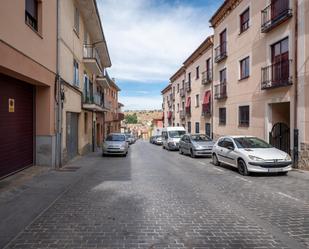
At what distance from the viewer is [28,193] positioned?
7.33 meters

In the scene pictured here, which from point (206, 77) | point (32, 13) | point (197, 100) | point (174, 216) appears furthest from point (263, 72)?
point (197, 100)

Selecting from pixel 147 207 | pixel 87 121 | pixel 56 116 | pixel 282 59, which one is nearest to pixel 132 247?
pixel 147 207

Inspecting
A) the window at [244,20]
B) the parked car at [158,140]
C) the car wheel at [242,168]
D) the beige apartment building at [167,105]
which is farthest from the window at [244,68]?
the beige apartment building at [167,105]

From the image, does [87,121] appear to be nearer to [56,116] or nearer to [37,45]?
[56,116]

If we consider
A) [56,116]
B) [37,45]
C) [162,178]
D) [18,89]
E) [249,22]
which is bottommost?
[162,178]

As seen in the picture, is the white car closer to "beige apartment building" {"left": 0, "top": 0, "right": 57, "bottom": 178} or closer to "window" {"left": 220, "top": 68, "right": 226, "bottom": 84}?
"beige apartment building" {"left": 0, "top": 0, "right": 57, "bottom": 178}

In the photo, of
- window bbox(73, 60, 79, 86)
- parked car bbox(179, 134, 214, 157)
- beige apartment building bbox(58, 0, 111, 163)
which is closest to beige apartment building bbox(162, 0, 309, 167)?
parked car bbox(179, 134, 214, 157)

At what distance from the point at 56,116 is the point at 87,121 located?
8.78m

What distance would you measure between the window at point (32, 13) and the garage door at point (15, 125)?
2.03 metres

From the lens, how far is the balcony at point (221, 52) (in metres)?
19.8

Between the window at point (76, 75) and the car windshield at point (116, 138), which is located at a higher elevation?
the window at point (76, 75)

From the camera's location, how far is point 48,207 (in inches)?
241

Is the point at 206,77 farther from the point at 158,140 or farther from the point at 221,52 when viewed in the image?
the point at 158,140

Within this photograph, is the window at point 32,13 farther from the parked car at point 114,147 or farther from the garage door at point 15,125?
the parked car at point 114,147
